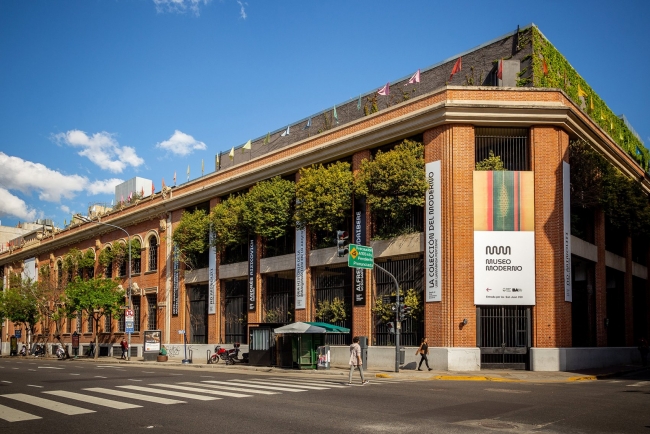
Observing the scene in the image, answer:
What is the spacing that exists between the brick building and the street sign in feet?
10.1

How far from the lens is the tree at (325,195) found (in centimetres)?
3538

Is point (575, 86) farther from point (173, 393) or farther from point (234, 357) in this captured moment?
point (173, 393)

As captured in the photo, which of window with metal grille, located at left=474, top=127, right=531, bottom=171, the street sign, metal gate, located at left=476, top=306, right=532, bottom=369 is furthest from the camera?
window with metal grille, located at left=474, top=127, right=531, bottom=171

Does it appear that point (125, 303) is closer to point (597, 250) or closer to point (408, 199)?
point (408, 199)

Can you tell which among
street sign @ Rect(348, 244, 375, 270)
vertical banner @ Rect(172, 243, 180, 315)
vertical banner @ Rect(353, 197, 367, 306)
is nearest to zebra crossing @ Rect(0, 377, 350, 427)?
street sign @ Rect(348, 244, 375, 270)

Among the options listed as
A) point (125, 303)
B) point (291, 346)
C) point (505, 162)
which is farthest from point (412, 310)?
point (125, 303)

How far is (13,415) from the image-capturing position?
1447cm

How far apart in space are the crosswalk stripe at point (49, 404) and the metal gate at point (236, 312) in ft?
82.5

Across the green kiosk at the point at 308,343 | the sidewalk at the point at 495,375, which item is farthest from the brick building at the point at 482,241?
the green kiosk at the point at 308,343

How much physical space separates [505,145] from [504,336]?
374 inches

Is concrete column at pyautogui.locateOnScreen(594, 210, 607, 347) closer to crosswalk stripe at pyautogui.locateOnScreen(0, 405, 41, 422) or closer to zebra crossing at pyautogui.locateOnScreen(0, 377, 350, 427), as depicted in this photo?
zebra crossing at pyautogui.locateOnScreen(0, 377, 350, 427)

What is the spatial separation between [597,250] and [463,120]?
12.1 m

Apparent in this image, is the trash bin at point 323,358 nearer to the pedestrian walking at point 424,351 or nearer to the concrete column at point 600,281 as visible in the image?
the pedestrian walking at point 424,351

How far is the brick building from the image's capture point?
30.3 m
